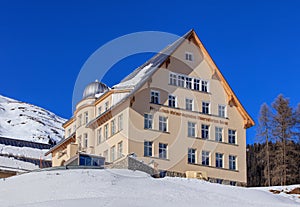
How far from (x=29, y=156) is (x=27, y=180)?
4451cm

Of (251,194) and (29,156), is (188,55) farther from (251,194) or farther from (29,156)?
(29,156)

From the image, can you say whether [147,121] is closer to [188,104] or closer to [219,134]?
[188,104]

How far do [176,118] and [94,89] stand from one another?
10441 mm

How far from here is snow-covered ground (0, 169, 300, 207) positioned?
95.2 feet

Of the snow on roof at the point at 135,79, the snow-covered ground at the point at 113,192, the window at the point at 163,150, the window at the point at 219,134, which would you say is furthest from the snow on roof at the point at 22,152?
the snow-covered ground at the point at 113,192

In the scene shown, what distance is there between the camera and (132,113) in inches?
2094

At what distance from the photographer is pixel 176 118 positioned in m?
55.9

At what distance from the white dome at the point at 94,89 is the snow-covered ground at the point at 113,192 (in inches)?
971

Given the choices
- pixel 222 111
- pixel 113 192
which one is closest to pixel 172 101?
pixel 222 111

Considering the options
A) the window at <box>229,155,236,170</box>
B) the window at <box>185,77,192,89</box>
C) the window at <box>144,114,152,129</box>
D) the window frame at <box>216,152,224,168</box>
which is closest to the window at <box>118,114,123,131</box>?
the window at <box>144,114,152,129</box>

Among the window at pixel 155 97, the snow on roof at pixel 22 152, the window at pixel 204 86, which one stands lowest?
the snow on roof at pixel 22 152

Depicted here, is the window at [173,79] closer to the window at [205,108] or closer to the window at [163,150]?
the window at [205,108]

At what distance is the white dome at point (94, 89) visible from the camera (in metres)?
62.5

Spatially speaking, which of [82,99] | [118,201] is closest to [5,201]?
[118,201]
